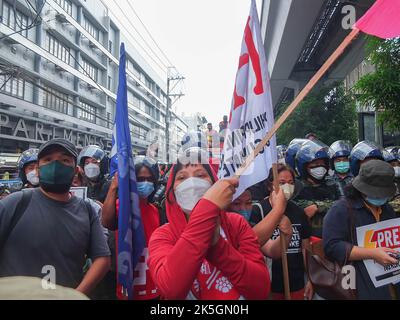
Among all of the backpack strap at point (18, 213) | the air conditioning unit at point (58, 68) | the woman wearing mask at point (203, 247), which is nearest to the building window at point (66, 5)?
the air conditioning unit at point (58, 68)

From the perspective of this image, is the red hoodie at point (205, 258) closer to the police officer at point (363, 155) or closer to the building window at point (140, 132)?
the police officer at point (363, 155)

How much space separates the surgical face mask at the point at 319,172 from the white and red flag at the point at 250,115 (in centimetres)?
128

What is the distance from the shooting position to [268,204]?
244cm

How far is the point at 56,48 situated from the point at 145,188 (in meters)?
25.9

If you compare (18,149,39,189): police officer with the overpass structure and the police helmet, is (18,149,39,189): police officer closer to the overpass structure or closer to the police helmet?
the police helmet

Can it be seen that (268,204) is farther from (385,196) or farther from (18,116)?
(18,116)

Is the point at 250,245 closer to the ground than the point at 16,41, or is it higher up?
closer to the ground

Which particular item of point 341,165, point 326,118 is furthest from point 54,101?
point 341,165

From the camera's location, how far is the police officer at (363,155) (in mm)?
3449

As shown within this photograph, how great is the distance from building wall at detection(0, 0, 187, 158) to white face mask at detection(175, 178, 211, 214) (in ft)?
27.7

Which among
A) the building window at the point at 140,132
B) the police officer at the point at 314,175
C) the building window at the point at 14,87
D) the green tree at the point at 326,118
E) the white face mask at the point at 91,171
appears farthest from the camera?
the building window at the point at 140,132

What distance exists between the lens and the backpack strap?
5.67 ft

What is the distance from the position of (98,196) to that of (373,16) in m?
2.88
